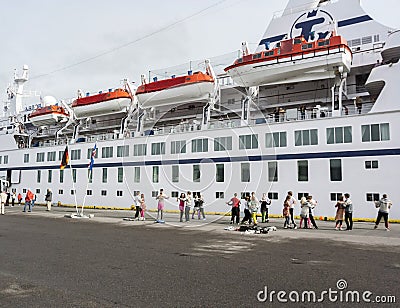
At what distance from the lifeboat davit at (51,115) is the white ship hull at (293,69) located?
2127cm

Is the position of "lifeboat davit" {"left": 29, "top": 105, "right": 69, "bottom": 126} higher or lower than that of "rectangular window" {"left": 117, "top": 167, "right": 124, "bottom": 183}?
higher

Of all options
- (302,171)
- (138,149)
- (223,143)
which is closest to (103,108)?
(138,149)

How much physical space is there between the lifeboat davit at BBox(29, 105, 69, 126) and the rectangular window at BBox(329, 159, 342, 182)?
28.2m

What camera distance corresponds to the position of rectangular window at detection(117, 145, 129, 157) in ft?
96.9

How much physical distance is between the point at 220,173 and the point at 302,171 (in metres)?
5.80

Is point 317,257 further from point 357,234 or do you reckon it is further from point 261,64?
point 261,64

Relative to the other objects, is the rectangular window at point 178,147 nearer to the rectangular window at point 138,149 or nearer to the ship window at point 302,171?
the rectangular window at point 138,149

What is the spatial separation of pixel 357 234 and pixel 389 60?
12.0 m

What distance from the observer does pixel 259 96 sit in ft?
83.6

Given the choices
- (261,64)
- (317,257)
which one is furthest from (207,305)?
(261,64)

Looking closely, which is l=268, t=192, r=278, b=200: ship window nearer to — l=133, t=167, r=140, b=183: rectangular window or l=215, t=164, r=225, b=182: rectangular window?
l=215, t=164, r=225, b=182: rectangular window

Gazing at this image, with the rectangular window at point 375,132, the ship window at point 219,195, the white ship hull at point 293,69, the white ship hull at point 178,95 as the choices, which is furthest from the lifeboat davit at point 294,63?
the ship window at point 219,195

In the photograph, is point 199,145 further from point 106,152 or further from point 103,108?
point 103,108

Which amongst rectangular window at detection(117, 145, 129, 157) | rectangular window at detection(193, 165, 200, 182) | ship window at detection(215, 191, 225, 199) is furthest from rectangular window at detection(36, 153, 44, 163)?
ship window at detection(215, 191, 225, 199)
